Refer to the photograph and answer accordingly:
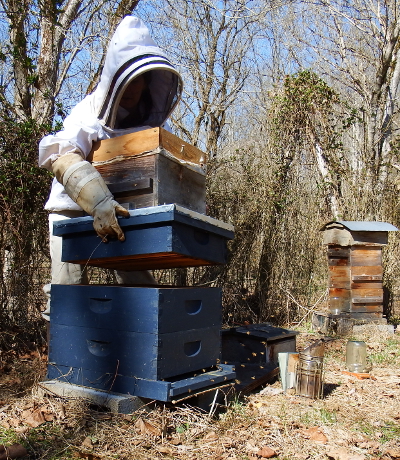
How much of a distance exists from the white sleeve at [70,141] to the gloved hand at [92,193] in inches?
2.5

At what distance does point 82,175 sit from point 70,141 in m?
0.27

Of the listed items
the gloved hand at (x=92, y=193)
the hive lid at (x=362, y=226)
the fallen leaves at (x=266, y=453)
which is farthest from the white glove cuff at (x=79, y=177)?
the hive lid at (x=362, y=226)

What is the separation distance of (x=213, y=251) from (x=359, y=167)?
5.43 metres

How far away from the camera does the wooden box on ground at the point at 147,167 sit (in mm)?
2416

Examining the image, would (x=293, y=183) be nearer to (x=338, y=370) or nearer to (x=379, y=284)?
(x=379, y=284)

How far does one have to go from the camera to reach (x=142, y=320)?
7.47ft

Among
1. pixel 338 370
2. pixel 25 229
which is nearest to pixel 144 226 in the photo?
pixel 25 229

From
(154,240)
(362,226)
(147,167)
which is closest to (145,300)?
(154,240)

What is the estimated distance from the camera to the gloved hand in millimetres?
2334

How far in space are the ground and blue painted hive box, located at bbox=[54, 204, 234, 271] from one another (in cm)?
77

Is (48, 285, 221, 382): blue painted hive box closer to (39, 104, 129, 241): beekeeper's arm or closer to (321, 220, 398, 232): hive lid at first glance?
(39, 104, 129, 241): beekeeper's arm

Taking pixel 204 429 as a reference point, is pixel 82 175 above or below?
above

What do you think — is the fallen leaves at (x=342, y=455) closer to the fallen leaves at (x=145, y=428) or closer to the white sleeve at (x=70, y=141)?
the fallen leaves at (x=145, y=428)

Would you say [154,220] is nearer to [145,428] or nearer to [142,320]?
[142,320]
